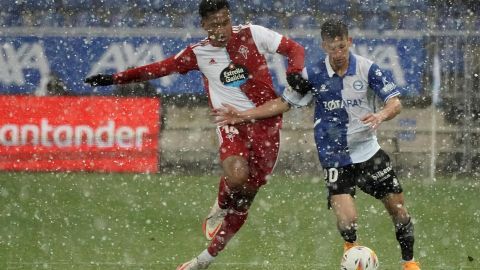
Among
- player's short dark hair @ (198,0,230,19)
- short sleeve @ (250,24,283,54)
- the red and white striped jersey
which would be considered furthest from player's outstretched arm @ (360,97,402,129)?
player's short dark hair @ (198,0,230,19)

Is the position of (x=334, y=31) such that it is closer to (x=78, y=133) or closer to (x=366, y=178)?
(x=366, y=178)

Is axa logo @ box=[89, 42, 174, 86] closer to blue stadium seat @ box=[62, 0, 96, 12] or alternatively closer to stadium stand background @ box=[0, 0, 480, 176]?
stadium stand background @ box=[0, 0, 480, 176]

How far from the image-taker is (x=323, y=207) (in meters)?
13.6

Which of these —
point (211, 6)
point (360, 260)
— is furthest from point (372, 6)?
point (360, 260)

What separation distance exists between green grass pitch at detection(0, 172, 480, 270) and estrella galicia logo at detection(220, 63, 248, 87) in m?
1.66

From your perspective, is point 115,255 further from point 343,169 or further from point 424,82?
point 424,82

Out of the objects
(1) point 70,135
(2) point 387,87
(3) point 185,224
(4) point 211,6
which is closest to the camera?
(2) point 387,87

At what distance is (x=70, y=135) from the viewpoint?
15.7m

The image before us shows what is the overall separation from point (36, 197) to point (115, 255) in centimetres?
378

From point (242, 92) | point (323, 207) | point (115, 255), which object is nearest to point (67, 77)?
point (323, 207)

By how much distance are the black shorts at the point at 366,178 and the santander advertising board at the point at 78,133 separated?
24.3ft

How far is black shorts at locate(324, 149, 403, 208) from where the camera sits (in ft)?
28.0

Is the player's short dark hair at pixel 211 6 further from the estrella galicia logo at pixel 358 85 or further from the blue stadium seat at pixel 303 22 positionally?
the blue stadium seat at pixel 303 22

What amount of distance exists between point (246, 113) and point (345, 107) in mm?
904
